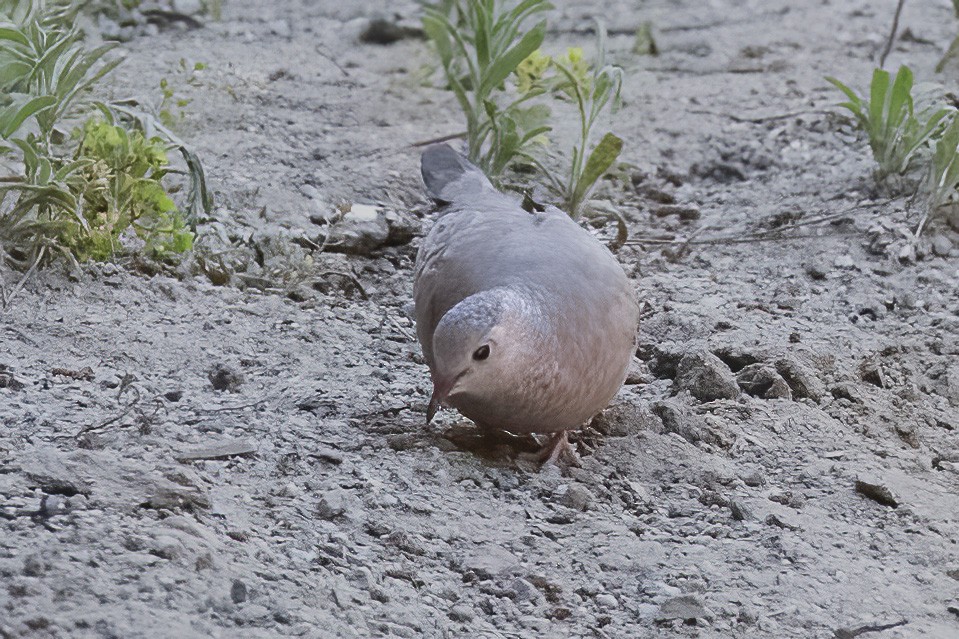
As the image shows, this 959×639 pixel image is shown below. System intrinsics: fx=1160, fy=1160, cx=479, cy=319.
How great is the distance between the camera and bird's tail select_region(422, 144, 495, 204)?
3783 mm

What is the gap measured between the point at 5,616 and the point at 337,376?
158cm

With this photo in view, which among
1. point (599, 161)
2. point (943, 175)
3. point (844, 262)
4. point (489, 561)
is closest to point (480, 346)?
point (489, 561)

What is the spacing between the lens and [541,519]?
2773mm

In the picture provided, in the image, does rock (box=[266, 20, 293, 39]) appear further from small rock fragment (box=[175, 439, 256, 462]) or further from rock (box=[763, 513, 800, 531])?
rock (box=[763, 513, 800, 531])

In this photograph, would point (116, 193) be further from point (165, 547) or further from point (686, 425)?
point (686, 425)

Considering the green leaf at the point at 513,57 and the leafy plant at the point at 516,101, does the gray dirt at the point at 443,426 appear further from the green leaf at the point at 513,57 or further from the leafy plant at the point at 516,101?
the green leaf at the point at 513,57

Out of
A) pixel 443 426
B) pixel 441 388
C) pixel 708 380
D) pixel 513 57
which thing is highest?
pixel 513 57

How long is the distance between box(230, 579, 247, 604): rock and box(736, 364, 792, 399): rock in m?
1.84

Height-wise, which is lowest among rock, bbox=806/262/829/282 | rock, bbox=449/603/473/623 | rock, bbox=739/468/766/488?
rock, bbox=739/468/766/488

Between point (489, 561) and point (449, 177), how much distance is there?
1.71 metres

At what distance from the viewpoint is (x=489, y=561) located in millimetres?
2514

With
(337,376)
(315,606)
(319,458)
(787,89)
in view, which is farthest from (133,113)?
(787,89)

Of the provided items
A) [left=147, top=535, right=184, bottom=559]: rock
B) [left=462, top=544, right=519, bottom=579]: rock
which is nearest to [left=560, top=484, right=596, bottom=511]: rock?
[left=462, top=544, right=519, bottom=579]: rock

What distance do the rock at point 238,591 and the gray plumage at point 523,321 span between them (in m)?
0.70
